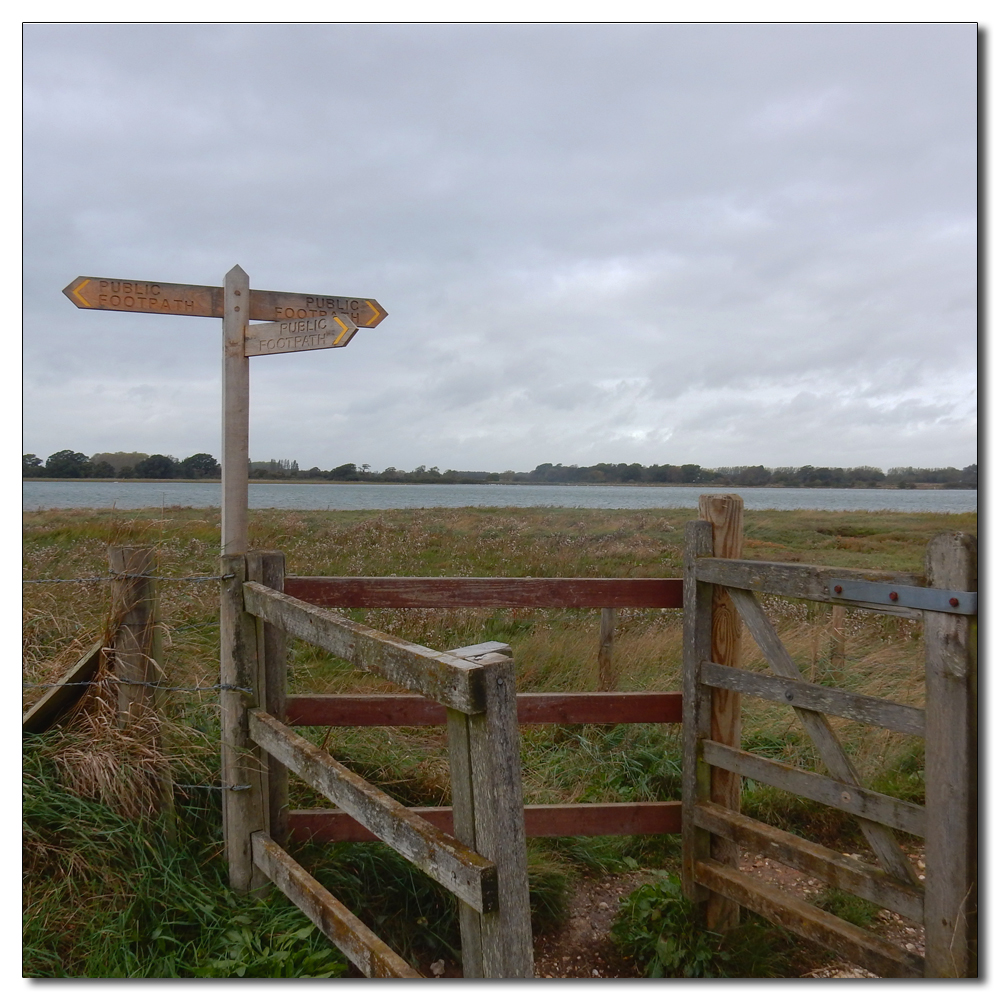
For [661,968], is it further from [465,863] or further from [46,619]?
[46,619]

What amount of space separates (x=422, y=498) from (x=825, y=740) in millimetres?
31464

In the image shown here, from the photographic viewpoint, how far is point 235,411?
11.7ft

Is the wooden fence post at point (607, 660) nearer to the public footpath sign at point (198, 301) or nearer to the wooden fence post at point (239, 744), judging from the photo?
the wooden fence post at point (239, 744)

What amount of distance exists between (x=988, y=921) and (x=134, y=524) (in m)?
4.81

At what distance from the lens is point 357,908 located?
3217 millimetres

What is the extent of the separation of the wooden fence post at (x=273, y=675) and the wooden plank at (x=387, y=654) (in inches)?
10.5

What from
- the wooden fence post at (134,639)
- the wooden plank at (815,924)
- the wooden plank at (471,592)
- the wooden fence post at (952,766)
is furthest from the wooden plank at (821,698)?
the wooden fence post at (134,639)

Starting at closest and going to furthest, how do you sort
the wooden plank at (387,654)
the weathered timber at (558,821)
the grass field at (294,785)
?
the wooden plank at (387,654)
the grass field at (294,785)
the weathered timber at (558,821)

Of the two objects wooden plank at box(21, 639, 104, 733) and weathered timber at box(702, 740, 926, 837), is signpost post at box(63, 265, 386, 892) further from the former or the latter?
weathered timber at box(702, 740, 926, 837)

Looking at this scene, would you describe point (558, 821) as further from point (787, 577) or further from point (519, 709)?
point (787, 577)

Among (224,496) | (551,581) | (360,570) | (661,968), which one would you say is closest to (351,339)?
(224,496)

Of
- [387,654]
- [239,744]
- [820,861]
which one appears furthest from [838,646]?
[387,654]

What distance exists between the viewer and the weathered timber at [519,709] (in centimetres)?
332

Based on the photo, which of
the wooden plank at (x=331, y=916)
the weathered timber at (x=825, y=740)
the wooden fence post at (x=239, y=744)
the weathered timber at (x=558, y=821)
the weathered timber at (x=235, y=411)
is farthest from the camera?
the weathered timber at (x=235, y=411)
